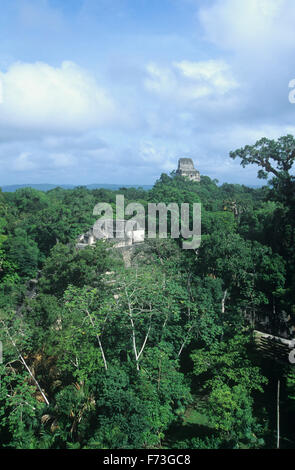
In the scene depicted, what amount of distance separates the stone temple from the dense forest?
56657 millimetres

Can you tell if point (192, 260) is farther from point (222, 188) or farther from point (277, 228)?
point (222, 188)

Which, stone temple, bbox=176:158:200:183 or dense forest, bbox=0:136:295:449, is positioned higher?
stone temple, bbox=176:158:200:183

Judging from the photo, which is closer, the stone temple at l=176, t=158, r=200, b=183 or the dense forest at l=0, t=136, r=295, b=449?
the dense forest at l=0, t=136, r=295, b=449

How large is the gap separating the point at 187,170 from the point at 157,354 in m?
68.6

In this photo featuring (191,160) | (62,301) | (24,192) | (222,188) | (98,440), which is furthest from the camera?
(191,160)

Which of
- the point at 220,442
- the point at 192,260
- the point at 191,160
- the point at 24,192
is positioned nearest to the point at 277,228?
the point at 192,260

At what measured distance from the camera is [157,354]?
11.1 metres

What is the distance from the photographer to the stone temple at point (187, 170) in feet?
247

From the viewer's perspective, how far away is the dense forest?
9844mm

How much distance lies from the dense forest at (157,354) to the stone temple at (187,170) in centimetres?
5666

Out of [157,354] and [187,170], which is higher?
[187,170]

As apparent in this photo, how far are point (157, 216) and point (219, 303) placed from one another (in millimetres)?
18557

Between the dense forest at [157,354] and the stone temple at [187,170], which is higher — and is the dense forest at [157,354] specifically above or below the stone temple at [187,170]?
below

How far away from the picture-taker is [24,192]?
5322 cm
